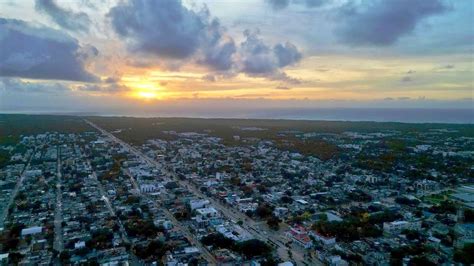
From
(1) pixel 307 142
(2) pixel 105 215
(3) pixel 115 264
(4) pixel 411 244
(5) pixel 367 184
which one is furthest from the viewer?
(1) pixel 307 142

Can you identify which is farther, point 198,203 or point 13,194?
point 13,194

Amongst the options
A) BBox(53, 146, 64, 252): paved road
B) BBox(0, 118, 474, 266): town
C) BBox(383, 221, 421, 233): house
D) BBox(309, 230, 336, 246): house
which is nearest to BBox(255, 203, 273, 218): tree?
BBox(0, 118, 474, 266): town

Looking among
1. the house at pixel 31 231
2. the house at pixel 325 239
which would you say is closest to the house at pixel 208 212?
the house at pixel 325 239

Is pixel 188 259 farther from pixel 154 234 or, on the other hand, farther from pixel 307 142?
pixel 307 142

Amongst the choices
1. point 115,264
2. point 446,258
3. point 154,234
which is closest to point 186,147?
point 154,234

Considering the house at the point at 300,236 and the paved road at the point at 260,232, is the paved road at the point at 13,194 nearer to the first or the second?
the paved road at the point at 260,232

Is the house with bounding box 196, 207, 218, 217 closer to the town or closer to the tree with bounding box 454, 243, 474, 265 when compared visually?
the town

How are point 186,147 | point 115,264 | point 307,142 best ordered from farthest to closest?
point 307,142 → point 186,147 → point 115,264

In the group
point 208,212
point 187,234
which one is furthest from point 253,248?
point 208,212

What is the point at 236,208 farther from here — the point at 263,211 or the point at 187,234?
the point at 187,234
